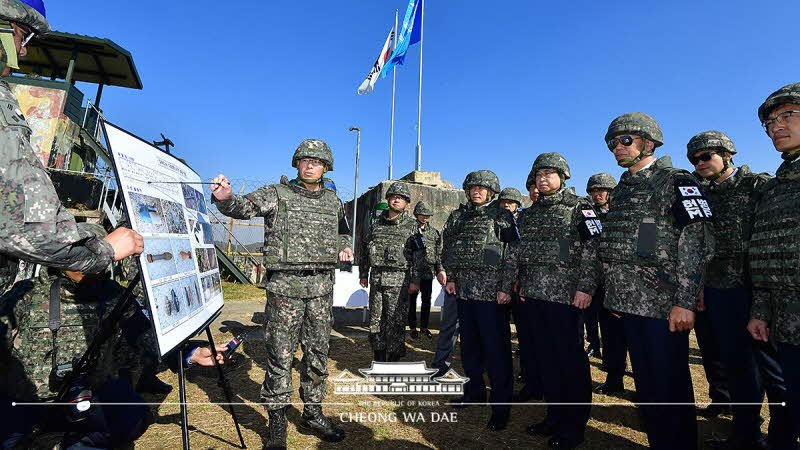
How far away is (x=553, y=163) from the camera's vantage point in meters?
3.84

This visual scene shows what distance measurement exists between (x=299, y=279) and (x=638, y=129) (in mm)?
3200

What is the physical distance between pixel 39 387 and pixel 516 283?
434cm

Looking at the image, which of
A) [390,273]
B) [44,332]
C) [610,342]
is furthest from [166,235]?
[610,342]

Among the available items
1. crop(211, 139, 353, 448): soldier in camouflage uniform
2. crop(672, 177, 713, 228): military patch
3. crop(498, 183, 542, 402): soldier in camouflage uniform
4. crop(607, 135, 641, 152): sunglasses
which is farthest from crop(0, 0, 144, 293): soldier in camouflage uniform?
crop(498, 183, 542, 402): soldier in camouflage uniform

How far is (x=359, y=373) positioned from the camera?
5.40m

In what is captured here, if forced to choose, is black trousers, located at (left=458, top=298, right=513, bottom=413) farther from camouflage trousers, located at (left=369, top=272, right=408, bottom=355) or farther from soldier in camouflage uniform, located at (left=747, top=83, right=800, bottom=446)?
soldier in camouflage uniform, located at (left=747, top=83, right=800, bottom=446)

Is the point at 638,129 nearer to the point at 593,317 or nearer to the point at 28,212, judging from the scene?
the point at 28,212

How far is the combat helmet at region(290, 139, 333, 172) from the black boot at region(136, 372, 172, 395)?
3.15 m

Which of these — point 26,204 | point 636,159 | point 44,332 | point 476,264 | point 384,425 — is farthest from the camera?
point 476,264

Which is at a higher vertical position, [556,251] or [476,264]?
[556,251]

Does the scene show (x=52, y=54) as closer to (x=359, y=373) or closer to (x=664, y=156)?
(x=359, y=373)

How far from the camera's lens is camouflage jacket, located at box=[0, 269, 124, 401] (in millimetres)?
2719

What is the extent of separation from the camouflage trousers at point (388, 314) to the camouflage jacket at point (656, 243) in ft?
11.1

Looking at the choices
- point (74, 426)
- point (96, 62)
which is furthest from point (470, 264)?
point (96, 62)
